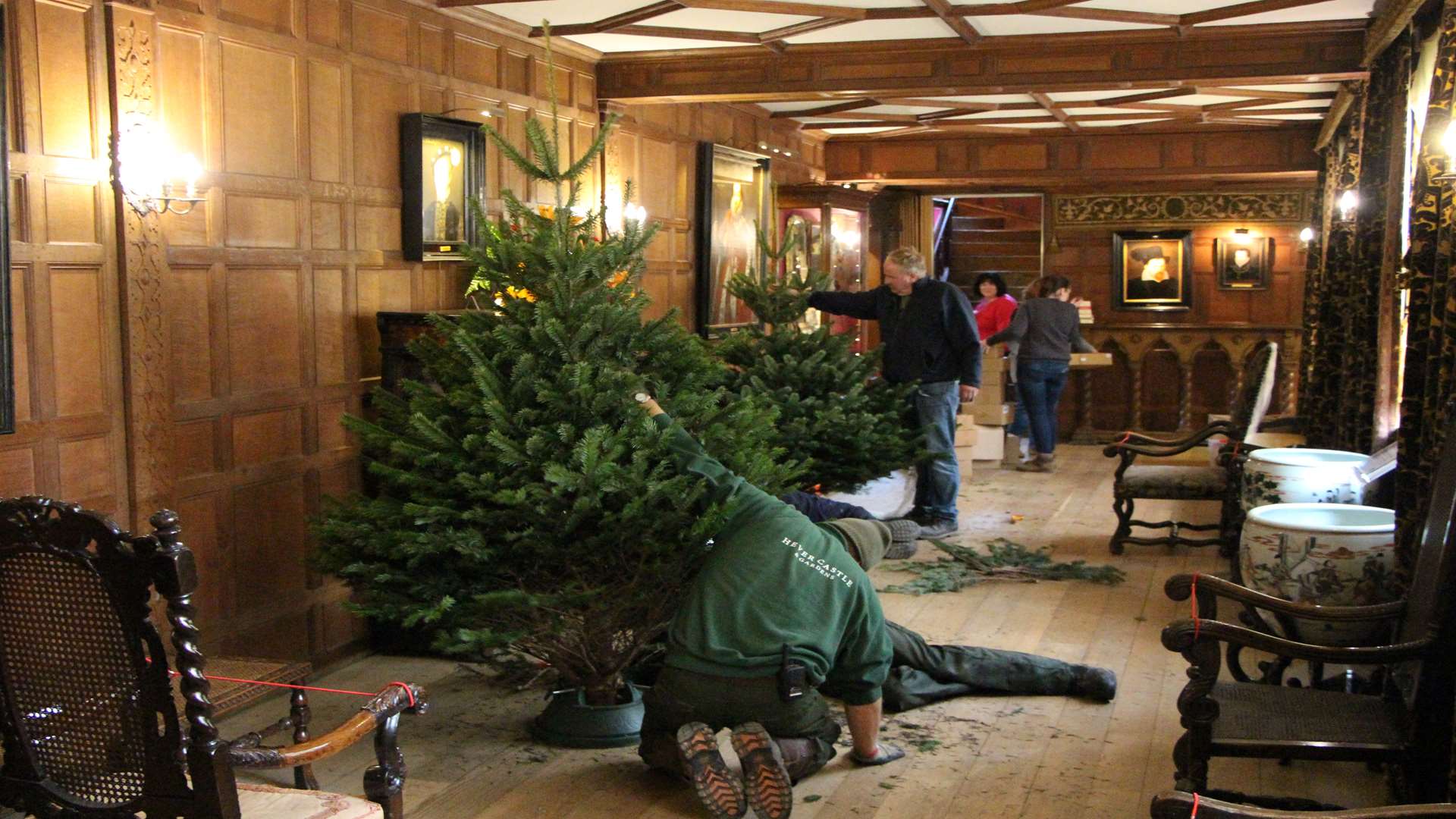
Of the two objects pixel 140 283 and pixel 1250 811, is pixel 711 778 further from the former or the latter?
pixel 140 283

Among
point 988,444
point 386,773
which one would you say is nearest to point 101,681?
point 386,773

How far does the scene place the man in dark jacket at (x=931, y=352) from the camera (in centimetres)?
757

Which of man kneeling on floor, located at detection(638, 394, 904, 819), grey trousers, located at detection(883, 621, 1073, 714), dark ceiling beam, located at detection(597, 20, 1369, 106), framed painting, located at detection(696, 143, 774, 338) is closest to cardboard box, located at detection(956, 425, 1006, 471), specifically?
framed painting, located at detection(696, 143, 774, 338)

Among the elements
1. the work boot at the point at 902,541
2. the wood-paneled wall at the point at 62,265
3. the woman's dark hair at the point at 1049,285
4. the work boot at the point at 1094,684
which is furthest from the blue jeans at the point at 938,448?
the wood-paneled wall at the point at 62,265

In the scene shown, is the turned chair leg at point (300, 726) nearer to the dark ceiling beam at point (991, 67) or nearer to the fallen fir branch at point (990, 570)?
the fallen fir branch at point (990, 570)

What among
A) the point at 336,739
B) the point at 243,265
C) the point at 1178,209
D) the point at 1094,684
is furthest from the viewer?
the point at 1178,209

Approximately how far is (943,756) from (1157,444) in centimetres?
381

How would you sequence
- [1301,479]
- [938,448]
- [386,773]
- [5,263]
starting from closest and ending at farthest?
[386,773] → [5,263] → [1301,479] → [938,448]

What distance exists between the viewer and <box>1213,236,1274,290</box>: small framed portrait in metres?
12.8

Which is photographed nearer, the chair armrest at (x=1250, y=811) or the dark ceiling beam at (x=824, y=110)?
the chair armrest at (x=1250, y=811)

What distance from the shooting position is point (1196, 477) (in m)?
7.00

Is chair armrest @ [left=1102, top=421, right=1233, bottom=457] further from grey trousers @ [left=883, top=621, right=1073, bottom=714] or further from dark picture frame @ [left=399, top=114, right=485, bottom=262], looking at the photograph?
dark picture frame @ [left=399, top=114, right=485, bottom=262]

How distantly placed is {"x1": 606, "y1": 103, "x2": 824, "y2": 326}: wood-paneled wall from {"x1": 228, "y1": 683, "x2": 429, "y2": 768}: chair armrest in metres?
4.83

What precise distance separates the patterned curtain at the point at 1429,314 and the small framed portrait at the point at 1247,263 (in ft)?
28.9
